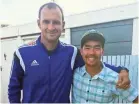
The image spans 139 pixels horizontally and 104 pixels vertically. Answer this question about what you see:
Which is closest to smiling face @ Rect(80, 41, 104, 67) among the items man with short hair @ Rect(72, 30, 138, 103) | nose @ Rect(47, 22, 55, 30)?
man with short hair @ Rect(72, 30, 138, 103)

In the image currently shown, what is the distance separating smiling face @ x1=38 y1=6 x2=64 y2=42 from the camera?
5.19 feet

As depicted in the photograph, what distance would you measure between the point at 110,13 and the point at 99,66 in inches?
95.9

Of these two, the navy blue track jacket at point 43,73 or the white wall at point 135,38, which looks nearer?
the navy blue track jacket at point 43,73

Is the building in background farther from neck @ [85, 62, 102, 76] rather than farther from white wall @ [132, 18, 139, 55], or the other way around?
neck @ [85, 62, 102, 76]

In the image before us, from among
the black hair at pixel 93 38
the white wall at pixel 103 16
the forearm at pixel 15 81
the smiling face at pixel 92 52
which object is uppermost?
the white wall at pixel 103 16

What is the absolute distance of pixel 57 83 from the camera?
1.61 m

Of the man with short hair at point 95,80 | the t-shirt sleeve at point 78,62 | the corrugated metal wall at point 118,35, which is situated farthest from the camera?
the corrugated metal wall at point 118,35

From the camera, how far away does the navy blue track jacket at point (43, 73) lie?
5.24 ft

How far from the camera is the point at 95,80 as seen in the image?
5.21 ft

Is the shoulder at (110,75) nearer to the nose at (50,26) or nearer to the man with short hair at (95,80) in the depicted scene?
the man with short hair at (95,80)

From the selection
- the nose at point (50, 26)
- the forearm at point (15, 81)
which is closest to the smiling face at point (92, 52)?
the nose at point (50, 26)

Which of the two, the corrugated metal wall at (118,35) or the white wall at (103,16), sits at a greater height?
the white wall at (103,16)

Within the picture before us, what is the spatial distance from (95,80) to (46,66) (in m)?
0.31

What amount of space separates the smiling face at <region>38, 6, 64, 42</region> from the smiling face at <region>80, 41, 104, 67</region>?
0.19 m
